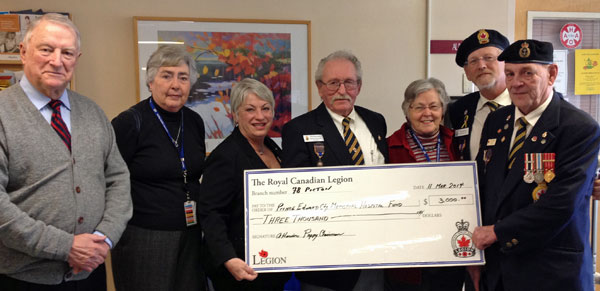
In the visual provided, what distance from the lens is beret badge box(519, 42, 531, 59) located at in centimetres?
195

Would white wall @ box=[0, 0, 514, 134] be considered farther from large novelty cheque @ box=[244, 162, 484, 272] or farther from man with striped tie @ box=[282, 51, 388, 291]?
large novelty cheque @ box=[244, 162, 484, 272]

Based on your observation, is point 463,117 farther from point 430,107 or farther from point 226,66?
point 226,66

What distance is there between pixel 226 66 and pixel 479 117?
1.86m

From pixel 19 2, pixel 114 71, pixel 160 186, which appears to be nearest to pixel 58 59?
pixel 160 186

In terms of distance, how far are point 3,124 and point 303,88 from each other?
2.19 meters

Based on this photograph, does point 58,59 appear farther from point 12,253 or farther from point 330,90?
point 330,90

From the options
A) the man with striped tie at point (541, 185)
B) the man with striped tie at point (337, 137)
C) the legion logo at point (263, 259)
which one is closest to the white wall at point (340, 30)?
the man with striped tie at point (337, 137)

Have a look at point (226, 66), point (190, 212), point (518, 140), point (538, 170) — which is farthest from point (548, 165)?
point (226, 66)

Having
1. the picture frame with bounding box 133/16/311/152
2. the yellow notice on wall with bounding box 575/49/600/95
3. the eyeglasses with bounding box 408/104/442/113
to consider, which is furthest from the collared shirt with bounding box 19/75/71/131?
the yellow notice on wall with bounding box 575/49/600/95

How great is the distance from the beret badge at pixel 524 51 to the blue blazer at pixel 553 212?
0.23m

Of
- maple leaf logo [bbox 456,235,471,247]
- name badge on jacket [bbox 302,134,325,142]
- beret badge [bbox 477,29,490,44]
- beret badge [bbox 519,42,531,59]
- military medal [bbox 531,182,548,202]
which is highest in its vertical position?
beret badge [bbox 477,29,490,44]

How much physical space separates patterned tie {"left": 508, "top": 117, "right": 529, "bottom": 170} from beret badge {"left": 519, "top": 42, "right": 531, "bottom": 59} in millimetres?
282

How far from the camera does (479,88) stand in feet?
8.50

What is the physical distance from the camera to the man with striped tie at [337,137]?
7.23 feet
